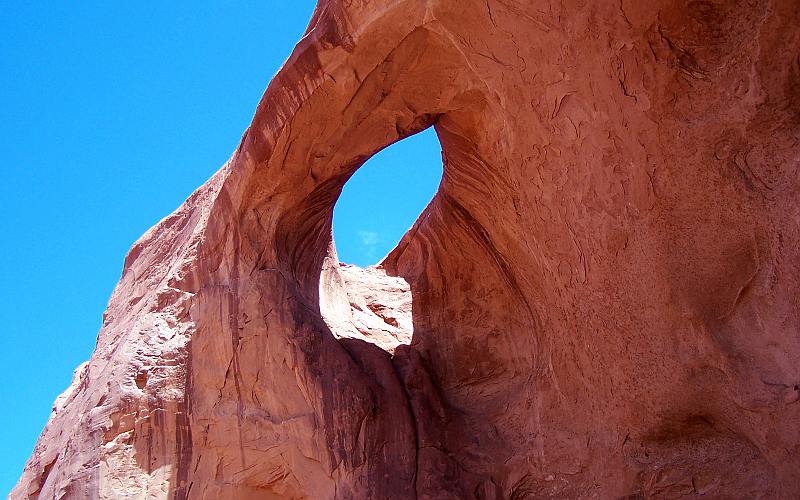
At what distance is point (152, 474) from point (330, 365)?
49.2 inches

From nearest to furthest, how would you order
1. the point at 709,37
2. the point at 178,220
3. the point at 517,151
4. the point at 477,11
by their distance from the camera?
1. the point at 709,37
2. the point at 477,11
3. the point at 517,151
4. the point at 178,220

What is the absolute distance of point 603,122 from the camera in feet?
12.8

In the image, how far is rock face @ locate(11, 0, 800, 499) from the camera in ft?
12.0

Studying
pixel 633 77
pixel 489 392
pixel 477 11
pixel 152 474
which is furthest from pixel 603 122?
pixel 152 474

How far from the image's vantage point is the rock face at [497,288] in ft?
12.0

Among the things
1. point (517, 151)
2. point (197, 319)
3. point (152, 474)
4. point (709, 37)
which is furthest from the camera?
point (197, 319)

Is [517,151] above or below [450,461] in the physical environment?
above

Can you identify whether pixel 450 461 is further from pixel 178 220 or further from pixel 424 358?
pixel 178 220

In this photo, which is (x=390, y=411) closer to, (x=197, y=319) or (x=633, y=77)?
(x=197, y=319)

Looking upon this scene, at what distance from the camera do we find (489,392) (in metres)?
5.21

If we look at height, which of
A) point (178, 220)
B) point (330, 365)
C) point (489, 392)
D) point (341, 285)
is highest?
point (178, 220)

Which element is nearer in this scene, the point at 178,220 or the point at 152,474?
the point at 152,474

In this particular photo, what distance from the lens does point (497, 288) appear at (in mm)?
5547

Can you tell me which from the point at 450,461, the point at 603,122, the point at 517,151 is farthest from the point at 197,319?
the point at 603,122
